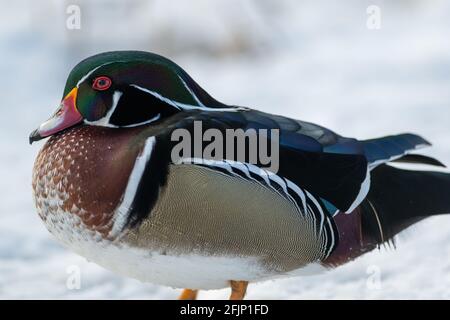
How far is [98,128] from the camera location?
2938 millimetres

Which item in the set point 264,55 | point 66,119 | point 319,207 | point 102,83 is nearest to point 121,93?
point 102,83

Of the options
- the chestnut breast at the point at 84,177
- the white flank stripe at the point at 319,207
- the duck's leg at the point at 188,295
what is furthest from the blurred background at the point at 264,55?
the white flank stripe at the point at 319,207

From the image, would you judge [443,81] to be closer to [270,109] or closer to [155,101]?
[270,109]

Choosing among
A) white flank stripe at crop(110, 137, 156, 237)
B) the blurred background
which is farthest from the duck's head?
the blurred background

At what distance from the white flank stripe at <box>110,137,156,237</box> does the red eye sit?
9.4 inches

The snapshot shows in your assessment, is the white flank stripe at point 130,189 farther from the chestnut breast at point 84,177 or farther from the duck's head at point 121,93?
the duck's head at point 121,93

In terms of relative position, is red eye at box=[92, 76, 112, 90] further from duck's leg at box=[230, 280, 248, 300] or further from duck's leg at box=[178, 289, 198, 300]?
duck's leg at box=[178, 289, 198, 300]

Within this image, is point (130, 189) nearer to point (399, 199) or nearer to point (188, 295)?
point (188, 295)

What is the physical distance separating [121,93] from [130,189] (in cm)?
31

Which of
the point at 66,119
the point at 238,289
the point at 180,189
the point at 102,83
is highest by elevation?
the point at 102,83

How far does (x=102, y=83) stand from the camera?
2891 mm

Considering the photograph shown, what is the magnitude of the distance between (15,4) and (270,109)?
2.30m

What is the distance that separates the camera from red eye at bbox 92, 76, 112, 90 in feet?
9.48

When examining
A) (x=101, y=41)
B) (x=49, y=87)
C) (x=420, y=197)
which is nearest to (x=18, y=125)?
(x=49, y=87)
